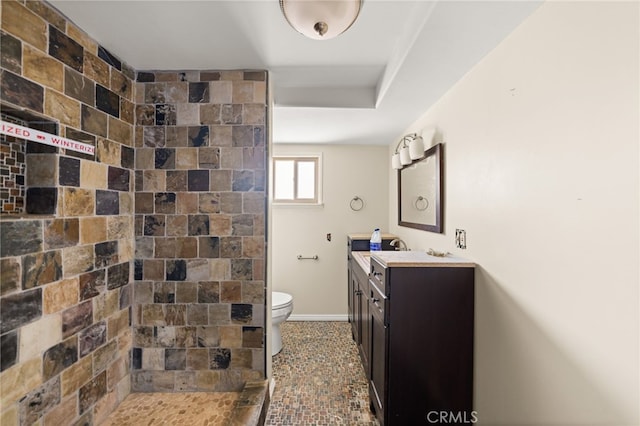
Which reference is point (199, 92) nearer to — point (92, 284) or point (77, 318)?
point (92, 284)

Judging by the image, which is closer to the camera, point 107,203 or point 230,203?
Answer: point 107,203

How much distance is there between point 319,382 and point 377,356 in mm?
661

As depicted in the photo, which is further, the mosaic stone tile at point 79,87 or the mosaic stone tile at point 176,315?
the mosaic stone tile at point 176,315

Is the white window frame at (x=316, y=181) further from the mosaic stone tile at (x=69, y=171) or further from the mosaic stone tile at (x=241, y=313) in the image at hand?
the mosaic stone tile at (x=69, y=171)

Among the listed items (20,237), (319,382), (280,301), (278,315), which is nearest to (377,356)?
(319,382)

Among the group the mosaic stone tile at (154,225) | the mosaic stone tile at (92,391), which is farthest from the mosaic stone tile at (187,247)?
the mosaic stone tile at (92,391)

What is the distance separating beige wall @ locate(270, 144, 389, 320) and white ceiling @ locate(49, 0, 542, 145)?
3.61 feet

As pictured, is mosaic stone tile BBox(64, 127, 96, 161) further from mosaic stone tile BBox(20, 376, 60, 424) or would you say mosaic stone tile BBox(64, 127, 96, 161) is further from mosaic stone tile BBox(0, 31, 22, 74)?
mosaic stone tile BBox(20, 376, 60, 424)

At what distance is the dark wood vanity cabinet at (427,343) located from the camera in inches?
59.7

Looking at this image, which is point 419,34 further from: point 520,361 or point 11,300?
point 11,300

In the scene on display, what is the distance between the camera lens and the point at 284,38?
1542 millimetres

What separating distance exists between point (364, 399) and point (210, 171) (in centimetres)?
185

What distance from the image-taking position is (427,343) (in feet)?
4.99

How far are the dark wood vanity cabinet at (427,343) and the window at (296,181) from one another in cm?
205
